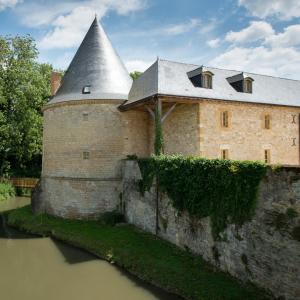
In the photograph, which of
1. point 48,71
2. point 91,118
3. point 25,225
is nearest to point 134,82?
point 91,118

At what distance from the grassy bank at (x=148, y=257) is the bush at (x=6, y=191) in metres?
9.07

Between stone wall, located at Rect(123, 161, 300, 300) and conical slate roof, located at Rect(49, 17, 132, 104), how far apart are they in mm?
8206

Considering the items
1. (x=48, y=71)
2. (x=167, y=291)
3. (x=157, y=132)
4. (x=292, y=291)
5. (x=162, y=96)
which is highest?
(x=48, y=71)

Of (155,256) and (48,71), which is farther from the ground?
(48,71)

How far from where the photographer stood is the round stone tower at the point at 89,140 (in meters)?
16.9

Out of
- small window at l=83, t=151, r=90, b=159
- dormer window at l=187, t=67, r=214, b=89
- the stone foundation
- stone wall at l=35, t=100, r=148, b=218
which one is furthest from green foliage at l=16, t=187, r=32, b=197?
dormer window at l=187, t=67, r=214, b=89

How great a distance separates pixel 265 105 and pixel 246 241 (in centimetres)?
1015

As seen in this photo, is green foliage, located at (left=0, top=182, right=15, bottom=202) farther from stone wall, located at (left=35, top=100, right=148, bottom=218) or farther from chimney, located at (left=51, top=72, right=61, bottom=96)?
stone wall, located at (left=35, top=100, right=148, bottom=218)

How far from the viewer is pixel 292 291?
8.11 m

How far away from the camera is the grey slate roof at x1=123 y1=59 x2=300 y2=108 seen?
15.9 metres

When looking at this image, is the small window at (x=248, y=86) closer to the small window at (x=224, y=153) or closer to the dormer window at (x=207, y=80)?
the dormer window at (x=207, y=80)

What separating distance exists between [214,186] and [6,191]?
2047 cm

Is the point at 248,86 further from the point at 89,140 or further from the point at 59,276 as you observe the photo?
the point at 59,276

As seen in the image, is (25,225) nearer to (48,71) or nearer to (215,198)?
(215,198)
